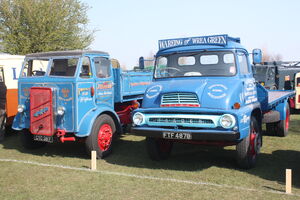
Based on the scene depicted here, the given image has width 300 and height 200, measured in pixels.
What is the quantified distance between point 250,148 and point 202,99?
140 cm

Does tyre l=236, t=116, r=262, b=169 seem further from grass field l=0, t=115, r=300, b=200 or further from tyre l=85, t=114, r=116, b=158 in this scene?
tyre l=85, t=114, r=116, b=158

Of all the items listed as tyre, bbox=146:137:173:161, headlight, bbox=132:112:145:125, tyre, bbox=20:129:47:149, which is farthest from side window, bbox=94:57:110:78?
tyre, bbox=20:129:47:149

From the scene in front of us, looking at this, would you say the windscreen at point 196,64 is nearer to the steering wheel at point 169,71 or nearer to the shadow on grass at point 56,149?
the steering wheel at point 169,71

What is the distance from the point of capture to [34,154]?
8445 mm

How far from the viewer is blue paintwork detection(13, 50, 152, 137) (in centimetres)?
760

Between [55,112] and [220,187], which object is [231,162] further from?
[55,112]

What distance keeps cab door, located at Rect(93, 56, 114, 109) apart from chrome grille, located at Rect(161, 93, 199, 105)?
7.29 feet

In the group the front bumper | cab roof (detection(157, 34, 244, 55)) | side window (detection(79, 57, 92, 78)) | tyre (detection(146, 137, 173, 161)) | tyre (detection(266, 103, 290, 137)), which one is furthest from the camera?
tyre (detection(266, 103, 290, 137))

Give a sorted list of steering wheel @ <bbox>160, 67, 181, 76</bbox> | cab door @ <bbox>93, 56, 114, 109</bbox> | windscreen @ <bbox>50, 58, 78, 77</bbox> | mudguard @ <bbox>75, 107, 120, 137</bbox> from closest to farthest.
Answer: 1. steering wheel @ <bbox>160, 67, 181, 76</bbox>
2. mudguard @ <bbox>75, 107, 120, 137</bbox>
3. windscreen @ <bbox>50, 58, 78, 77</bbox>
4. cab door @ <bbox>93, 56, 114, 109</bbox>

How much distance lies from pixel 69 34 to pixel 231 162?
57.3 feet

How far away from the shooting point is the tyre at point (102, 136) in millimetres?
7715

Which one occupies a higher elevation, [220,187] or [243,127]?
[243,127]

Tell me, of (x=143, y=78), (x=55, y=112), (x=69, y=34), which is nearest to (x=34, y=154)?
(x=55, y=112)

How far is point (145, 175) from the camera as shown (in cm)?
654
